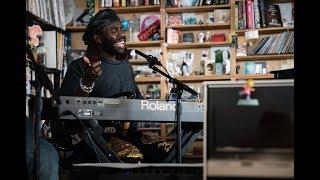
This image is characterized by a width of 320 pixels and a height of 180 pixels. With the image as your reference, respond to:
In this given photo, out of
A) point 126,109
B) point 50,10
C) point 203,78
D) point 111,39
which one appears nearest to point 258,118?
point 126,109

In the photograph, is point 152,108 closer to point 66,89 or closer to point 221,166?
point 66,89

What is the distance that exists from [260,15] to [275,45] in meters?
0.30

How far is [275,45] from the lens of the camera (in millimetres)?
4035

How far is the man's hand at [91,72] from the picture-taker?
2842 millimetres

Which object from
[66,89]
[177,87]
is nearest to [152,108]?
[177,87]

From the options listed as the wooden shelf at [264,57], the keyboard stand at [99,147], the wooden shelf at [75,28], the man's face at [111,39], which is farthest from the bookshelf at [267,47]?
the keyboard stand at [99,147]

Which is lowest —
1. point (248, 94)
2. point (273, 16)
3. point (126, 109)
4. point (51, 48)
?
point (126, 109)

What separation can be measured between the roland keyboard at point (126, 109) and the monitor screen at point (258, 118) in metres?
1.14

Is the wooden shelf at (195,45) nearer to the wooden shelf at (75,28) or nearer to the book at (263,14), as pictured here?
the book at (263,14)

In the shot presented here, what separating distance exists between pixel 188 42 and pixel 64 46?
3.78ft

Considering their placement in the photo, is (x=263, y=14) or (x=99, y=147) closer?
(x=99, y=147)

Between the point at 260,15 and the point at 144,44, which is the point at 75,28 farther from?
the point at 260,15

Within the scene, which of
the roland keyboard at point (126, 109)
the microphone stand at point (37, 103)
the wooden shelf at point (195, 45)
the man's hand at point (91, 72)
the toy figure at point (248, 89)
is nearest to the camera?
the toy figure at point (248, 89)

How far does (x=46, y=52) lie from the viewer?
4.04 meters
